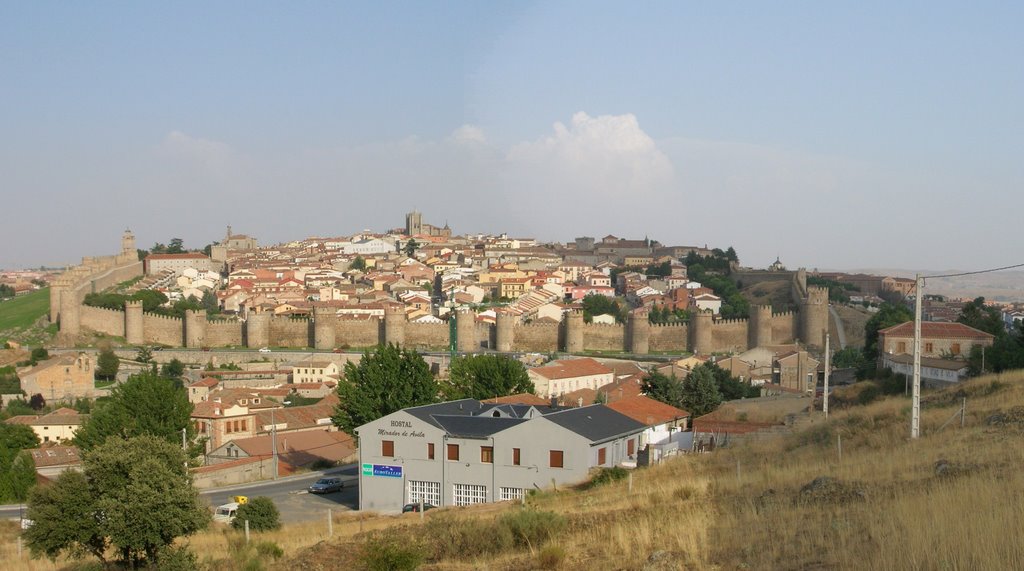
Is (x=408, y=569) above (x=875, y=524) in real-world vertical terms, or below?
below

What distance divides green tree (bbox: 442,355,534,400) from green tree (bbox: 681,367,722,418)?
4237 mm

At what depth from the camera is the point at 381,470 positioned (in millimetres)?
14648

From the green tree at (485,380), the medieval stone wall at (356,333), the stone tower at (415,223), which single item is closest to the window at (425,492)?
the green tree at (485,380)

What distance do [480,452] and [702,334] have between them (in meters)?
31.9

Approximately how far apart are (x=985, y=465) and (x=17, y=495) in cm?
1807

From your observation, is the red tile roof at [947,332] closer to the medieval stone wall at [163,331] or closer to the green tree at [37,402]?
the green tree at [37,402]

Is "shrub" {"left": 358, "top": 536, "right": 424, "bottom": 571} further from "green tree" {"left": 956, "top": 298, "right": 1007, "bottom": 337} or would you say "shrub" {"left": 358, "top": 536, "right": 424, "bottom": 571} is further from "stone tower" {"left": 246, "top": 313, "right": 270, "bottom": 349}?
"stone tower" {"left": 246, "top": 313, "right": 270, "bottom": 349}

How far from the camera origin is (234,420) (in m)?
26.6

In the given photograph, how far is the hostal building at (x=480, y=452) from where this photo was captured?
13367mm

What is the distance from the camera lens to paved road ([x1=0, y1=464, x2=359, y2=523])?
15227mm

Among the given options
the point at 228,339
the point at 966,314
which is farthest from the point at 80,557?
the point at 228,339

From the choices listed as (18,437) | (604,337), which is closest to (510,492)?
(18,437)

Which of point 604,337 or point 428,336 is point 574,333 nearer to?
point 604,337

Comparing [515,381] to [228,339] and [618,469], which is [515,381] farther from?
[228,339]
